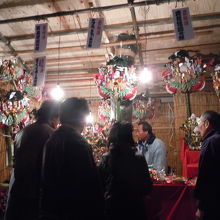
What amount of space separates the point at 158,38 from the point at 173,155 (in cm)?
586

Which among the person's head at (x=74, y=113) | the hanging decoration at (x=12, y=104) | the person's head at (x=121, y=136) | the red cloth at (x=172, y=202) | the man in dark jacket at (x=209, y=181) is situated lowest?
the red cloth at (x=172, y=202)

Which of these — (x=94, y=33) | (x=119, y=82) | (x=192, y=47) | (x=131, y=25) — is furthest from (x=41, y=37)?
(x=192, y=47)

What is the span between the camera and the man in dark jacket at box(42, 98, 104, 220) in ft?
7.59

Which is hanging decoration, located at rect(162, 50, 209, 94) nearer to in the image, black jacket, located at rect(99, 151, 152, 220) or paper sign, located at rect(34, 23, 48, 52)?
paper sign, located at rect(34, 23, 48, 52)

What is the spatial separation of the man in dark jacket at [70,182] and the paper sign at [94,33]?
10.2 feet

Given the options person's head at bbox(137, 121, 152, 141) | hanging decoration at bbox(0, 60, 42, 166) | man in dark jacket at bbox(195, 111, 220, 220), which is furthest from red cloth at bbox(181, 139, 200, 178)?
hanging decoration at bbox(0, 60, 42, 166)

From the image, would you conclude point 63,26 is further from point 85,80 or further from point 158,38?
point 85,80

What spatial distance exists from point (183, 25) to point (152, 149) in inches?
119

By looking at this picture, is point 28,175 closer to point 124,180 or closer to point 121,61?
point 124,180

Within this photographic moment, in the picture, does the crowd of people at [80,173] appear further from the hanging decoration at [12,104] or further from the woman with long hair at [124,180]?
the hanging decoration at [12,104]

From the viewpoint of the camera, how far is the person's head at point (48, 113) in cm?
333

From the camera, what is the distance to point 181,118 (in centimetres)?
973

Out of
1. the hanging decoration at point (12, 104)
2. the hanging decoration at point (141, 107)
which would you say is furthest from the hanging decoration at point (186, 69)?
the hanging decoration at point (12, 104)

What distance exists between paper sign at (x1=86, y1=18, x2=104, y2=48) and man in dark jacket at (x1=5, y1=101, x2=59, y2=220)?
2.57 m
